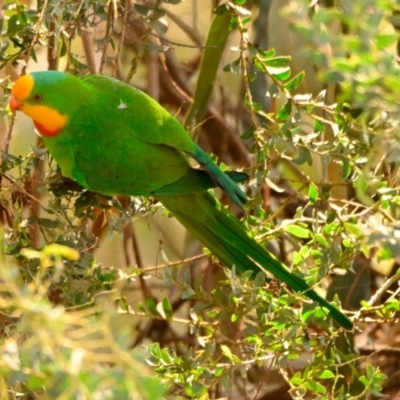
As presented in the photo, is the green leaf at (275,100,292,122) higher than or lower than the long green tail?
higher

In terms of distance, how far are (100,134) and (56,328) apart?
0.55 m

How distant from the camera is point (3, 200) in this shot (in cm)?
74

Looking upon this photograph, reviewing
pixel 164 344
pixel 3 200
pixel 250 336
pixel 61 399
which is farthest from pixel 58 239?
pixel 164 344

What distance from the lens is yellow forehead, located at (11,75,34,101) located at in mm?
733

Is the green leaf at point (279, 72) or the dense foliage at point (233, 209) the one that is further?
the green leaf at point (279, 72)

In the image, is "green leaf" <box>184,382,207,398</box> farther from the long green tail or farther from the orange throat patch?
the orange throat patch

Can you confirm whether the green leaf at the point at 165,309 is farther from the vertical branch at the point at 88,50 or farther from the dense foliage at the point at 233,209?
the vertical branch at the point at 88,50

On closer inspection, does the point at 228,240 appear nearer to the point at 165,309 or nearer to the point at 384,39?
the point at 165,309

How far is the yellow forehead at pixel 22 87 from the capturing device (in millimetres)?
733

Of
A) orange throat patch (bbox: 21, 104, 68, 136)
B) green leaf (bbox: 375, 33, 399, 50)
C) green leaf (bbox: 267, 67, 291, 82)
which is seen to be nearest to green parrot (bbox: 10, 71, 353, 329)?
orange throat patch (bbox: 21, 104, 68, 136)

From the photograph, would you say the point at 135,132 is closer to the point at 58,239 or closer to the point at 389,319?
the point at 58,239

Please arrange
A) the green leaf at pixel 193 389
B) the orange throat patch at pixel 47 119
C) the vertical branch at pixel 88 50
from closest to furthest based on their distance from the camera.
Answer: the green leaf at pixel 193 389 → the orange throat patch at pixel 47 119 → the vertical branch at pixel 88 50

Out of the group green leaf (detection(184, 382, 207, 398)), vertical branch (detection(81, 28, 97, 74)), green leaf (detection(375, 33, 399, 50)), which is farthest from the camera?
vertical branch (detection(81, 28, 97, 74))

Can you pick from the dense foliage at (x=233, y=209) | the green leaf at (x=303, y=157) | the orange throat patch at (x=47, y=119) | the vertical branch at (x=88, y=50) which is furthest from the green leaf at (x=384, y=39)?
the vertical branch at (x=88, y=50)
